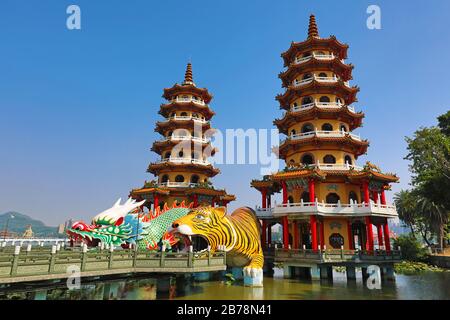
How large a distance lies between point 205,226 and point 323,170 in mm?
10515

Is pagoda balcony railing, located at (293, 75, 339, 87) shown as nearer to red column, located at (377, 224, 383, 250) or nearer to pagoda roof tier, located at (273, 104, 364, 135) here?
pagoda roof tier, located at (273, 104, 364, 135)

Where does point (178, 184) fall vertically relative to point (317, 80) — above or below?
below

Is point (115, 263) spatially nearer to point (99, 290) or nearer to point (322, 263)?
point (99, 290)

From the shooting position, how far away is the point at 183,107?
32.3m

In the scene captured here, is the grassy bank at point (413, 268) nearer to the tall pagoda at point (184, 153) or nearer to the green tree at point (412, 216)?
the green tree at point (412, 216)

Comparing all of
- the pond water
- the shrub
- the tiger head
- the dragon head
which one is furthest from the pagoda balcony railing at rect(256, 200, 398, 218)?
the shrub

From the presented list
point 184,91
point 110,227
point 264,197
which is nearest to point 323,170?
point 264,197

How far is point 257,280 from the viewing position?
18188mm

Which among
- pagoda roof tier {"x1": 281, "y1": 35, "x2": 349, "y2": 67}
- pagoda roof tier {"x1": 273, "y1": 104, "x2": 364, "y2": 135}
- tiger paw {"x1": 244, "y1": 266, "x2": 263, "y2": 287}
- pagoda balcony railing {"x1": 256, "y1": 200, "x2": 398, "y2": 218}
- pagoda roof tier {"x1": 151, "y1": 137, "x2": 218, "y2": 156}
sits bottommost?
tiger paw {"x1": 244, "y1": 266, "x2": 263, "y2": 287}

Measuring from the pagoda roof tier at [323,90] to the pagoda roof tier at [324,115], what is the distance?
68.0 inches

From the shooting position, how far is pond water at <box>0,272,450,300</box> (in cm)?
1499

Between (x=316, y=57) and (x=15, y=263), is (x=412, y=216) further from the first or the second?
(x=15, y=263)

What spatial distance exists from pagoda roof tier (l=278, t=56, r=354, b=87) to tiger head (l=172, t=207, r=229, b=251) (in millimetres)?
16210
